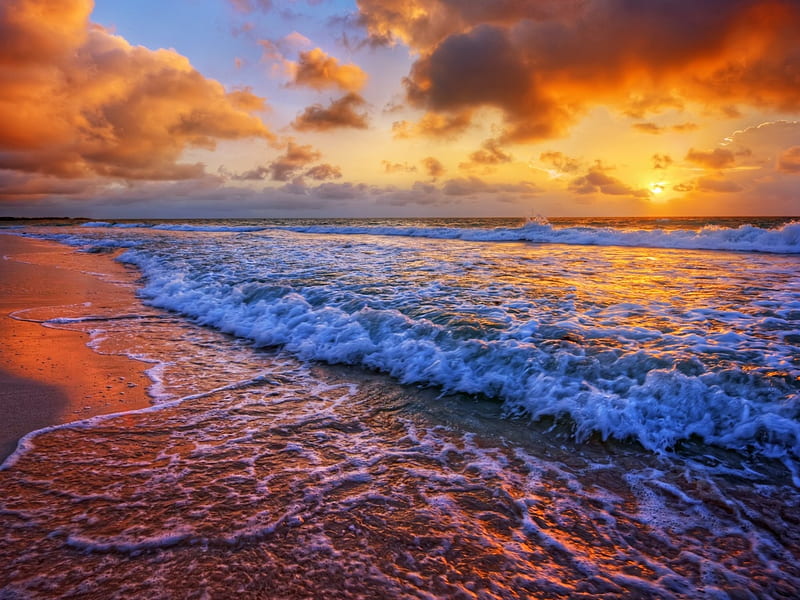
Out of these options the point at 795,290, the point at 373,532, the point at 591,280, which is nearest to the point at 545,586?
the point at 373,532

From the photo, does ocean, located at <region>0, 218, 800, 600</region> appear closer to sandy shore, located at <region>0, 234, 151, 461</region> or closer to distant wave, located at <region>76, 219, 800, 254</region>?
sandy shore, located at <region>0, 234, 151, 461</region>

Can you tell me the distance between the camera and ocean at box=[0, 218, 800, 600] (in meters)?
2.01

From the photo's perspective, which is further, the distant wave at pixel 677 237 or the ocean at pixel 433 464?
the distant wave at pixel 677 237

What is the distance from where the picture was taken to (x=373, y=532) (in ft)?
7.45

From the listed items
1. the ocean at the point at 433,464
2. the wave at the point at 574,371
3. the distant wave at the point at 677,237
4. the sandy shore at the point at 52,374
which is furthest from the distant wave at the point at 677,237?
the sandy shore at the point at 52,374

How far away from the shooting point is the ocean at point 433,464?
6.60 feet

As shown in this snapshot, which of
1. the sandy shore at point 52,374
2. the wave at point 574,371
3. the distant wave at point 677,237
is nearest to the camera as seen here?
the wave at point 574,371

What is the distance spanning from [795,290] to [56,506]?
36.6ft

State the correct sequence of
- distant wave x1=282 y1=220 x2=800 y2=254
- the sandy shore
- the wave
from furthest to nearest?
distant wave x1=282 y1=220 x2=800 y2=254 < the sandy shore < the wave

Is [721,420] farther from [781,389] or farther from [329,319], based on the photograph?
[329,319]

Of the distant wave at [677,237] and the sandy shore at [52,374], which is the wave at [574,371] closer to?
the sandy shore at [52,374]

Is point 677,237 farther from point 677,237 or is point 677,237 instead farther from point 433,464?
point 433,464

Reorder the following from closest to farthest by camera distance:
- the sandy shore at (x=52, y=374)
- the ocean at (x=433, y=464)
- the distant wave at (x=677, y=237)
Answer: the ocean at (x=433, y=464)
the sandy shore at (x=52, y=374)
the distant wave at (x=677, y=237)

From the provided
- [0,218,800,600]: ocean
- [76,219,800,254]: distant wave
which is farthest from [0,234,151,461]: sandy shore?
[76,219,800,254]: distant wave
